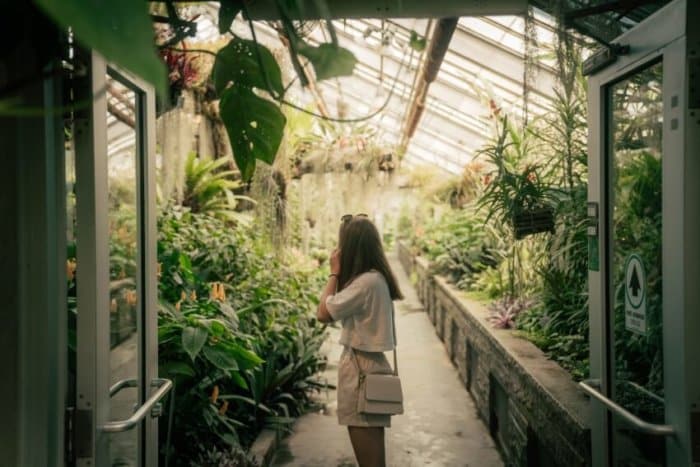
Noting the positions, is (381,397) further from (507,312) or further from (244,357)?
(507,312)

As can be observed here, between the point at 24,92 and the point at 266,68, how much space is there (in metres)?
0.64

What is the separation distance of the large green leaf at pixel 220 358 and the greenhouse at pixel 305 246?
0.9 inches

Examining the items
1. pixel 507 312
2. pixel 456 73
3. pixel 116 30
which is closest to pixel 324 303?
pixel 507 312

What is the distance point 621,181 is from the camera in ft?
7.13

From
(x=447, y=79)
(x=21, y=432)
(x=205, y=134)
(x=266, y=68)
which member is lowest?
(x=21, y=432)

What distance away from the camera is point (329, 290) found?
145 inches

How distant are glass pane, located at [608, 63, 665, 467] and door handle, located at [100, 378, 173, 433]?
1358mm

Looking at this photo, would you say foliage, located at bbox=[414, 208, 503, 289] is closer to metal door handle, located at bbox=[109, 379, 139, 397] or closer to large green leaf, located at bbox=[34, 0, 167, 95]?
metal door handle, located at bbox=[109, 379, 139, 397]

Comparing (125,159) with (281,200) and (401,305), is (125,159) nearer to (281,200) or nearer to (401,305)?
(281,200)

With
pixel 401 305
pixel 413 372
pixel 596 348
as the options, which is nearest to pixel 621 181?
pixel 596 348

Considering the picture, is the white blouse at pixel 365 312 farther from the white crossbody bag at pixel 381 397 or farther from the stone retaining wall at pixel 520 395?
the stone retaining wall at pixel 520 395

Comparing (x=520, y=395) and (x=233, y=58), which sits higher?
(x=233, y=58)

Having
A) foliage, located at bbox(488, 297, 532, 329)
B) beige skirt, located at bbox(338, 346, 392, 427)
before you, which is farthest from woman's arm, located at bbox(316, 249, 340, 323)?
foliage, located at bbox(488, 297, 532, 329)

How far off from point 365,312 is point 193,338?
36.4 inches
